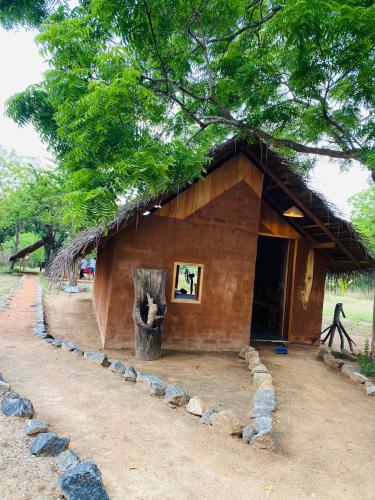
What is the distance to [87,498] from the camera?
7.86 ft

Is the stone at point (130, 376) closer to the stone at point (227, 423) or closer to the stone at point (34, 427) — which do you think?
the stone at point (227, 423)

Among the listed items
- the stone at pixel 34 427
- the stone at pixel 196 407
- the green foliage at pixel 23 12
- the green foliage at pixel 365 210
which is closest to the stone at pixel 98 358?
the stone at pixel 196 407

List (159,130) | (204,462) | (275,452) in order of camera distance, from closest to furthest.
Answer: (204,462)
(275,452)
(159,130)

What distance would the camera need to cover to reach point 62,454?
9.49 ft

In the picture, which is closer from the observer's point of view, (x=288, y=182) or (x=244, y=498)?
(x=244, y=498)

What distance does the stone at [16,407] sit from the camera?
3.60 meters

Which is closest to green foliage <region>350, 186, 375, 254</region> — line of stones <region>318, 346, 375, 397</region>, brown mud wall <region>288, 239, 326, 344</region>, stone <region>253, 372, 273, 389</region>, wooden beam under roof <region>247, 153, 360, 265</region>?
brown mud wall <region>288, 239, 326, 344</region>

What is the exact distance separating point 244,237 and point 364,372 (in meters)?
3.61

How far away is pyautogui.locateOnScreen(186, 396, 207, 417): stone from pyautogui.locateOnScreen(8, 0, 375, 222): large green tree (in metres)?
2.54

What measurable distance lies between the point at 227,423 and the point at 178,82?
5323mm

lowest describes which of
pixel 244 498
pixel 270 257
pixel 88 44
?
pixel 244 498

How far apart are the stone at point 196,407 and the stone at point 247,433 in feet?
2.00

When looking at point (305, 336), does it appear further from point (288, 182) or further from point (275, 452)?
point (275, 452)

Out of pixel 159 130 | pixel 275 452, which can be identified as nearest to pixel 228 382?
pixel 275 452
